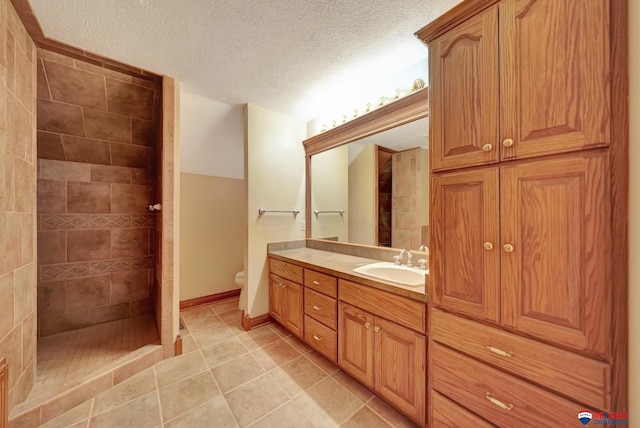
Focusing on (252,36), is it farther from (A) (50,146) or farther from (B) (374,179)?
(A) (50,146)

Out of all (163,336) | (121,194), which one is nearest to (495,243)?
(163,336)

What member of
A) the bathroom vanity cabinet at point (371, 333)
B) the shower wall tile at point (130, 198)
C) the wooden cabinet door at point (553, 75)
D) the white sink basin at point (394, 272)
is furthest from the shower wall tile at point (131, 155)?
the wooden cabinet door at point (553, 75)

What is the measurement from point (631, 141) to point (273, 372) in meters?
2.18

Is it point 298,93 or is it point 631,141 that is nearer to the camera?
point 631,141

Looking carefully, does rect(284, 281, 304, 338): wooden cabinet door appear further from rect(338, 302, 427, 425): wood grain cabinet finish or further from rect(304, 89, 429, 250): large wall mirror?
rect(304, 89, 429, 250): large wall mirror

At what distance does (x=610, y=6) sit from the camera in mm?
710

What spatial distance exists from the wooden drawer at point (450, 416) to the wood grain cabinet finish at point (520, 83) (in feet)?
3.55

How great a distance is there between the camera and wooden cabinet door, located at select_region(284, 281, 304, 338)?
1994mm

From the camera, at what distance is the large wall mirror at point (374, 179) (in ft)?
5.69

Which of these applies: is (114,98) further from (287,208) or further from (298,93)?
(287,208)

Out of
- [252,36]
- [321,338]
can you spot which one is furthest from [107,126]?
[321,338]

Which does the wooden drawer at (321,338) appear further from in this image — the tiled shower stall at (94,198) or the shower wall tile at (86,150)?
the shower wall tile at (86,150)

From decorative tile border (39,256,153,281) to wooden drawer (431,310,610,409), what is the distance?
2.92m

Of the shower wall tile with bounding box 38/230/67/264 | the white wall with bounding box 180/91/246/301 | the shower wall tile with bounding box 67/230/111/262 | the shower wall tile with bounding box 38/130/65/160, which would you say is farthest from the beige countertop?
the shower wall tile with bounding box 38/130/65/160
